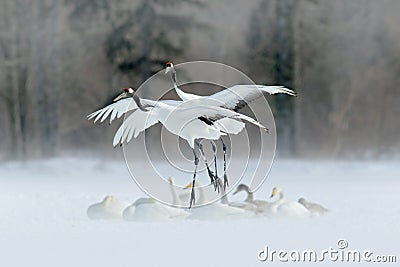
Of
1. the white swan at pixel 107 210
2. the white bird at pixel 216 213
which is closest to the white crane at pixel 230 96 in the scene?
the white bird at pixel 216 213

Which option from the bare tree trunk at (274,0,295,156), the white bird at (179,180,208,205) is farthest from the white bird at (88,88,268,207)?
the bare tree trunk at (274,0,295,156)

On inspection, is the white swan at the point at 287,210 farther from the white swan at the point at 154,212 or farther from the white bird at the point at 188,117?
the white bird at the point at 188,117

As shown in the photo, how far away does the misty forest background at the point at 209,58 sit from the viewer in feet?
23.1

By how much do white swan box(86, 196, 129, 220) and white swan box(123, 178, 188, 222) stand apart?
0.10 m

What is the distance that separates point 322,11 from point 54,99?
333 cm

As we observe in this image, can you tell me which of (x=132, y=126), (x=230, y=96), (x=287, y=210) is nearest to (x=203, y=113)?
(x=230, y=96)

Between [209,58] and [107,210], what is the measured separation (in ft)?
13.5

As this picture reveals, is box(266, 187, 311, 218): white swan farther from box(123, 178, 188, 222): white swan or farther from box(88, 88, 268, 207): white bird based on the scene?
box(88, 88, 268, 207): white bird

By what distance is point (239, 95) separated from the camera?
8.24ft

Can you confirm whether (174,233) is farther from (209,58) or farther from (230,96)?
(209,58)

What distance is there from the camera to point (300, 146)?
7.11 meters

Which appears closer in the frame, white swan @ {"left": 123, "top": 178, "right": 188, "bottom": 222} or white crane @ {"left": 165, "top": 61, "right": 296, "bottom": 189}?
white crane @ {"left": 165, "top": 61, "right": 296, "bottom": 189}

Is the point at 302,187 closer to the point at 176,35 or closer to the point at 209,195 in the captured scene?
the point at 209,195

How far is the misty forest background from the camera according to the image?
7047mm
